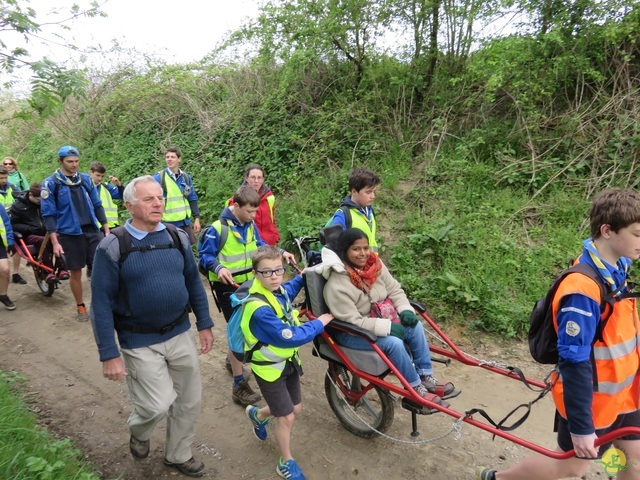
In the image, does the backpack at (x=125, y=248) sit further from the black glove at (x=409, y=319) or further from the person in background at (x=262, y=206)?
the person in background at (x=262, y=206)

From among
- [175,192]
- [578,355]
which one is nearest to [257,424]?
[578,355]

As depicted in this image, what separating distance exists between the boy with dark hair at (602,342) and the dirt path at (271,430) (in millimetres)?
1198

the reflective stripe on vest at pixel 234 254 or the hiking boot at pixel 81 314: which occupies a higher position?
the reflective stripe on vest at pixel 234 254

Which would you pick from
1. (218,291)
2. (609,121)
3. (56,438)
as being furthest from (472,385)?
(609,121)

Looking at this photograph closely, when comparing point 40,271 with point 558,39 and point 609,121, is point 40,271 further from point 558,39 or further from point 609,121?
point 609,121

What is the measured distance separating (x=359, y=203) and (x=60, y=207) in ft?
12.8

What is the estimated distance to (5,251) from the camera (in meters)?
5.87

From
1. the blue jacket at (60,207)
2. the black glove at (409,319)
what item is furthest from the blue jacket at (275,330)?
the blue jacket at (60,207)

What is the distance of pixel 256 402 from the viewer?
3912 mm

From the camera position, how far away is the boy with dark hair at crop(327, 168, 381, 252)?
4.16 metres

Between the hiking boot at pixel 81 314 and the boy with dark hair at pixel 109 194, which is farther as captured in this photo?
the boy with dark hair at pixel 109 194

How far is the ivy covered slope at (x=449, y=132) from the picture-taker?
18.3 feet

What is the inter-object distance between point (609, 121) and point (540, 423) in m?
4.77

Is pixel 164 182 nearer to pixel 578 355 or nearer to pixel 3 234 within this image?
pixel 3 234
